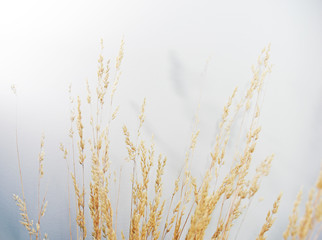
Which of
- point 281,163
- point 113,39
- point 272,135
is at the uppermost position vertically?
point 113,39

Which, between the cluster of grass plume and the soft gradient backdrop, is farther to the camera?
the soft gradient backdrop

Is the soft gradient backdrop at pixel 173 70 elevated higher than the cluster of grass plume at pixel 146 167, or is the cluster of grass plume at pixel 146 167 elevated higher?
the soft gradient backdrop at pixel 173 70

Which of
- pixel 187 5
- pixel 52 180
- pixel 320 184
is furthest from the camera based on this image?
pixel 52 180

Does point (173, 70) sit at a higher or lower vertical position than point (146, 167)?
higher

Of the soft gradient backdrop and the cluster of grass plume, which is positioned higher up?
the soft gradient backdrop

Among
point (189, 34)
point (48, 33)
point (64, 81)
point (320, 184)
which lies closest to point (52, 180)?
point (64, 81)

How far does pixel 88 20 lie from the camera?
4.30 feet

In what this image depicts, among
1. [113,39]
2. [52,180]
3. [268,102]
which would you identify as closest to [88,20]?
[113,39]

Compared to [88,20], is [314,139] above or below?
below

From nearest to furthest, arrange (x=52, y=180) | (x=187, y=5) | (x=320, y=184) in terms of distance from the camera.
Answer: (x=320, y=184) → (x=187, y=5) → (x=52, y=180)

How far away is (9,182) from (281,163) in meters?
1.25

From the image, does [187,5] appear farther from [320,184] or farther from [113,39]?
[320,184]

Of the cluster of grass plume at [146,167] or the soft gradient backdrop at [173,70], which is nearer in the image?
the cluster of grass plume at [146,167]

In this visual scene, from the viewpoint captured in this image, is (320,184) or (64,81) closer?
(320,184)
